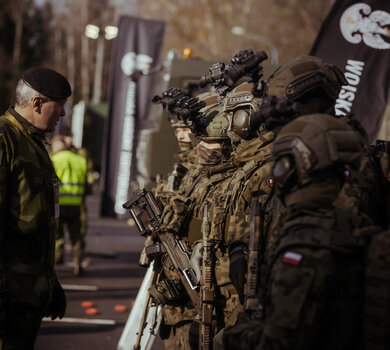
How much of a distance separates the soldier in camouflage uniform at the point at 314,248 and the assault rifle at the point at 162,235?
64.2 inches

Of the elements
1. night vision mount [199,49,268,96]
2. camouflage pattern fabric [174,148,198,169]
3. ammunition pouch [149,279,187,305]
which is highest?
night vision mount [199,49,268,96]

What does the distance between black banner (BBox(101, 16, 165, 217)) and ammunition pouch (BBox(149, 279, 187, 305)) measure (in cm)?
792

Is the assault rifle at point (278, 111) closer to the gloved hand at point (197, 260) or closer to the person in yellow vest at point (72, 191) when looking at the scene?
the gloved hand at point (197, 260)

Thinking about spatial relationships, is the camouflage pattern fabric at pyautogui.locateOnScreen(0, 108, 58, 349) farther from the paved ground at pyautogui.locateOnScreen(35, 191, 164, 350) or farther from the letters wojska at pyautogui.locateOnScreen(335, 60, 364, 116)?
the letters wojska at pyautogui.locateOnScreen(335, 60, 364, 116)

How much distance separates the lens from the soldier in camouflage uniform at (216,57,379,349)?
224cm

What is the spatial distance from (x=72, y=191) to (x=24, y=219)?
20.7 ft

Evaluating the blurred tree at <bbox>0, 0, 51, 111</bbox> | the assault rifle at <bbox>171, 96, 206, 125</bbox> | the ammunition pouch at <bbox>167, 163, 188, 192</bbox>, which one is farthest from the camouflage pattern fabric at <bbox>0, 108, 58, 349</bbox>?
the blurred tree at <bbox>0, 0, 51, 111</bbox>

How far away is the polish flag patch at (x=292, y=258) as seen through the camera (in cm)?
225

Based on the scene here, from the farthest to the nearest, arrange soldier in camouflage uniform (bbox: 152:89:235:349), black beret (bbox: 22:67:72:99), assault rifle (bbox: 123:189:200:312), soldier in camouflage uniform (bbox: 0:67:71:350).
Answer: soldier in camouflage uniform (bbox: 152:89:235:349) < assault rifle (bbox: 123:189:200:312) < black beret (bbox: 22:67:72:99) < soldier in camouflage uniform (bbox: 0:67:71:350)

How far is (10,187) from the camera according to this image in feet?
11.1

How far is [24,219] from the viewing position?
133 inches

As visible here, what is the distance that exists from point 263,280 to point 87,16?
1967 inches

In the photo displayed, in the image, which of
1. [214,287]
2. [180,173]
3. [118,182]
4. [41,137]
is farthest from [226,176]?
[118,182]

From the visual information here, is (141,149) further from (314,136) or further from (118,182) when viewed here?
(314,136)
